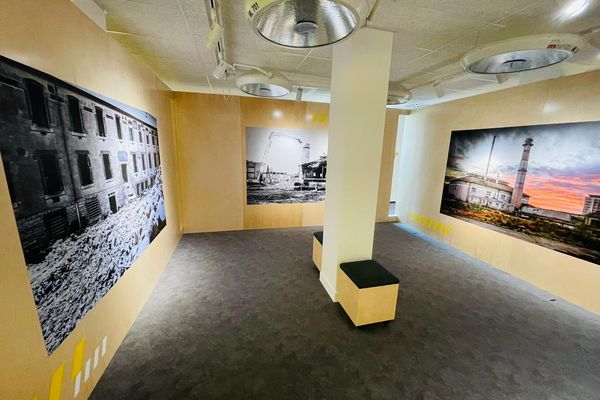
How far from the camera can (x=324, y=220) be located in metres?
3.07

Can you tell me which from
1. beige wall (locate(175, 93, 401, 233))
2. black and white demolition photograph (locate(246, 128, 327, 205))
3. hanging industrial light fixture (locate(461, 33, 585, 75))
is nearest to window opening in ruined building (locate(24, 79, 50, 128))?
hanging industrial light fixture (locate(461, 33, 585, 75))

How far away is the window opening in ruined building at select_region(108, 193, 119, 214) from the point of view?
1.98 m

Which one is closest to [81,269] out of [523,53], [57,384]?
[57,384]

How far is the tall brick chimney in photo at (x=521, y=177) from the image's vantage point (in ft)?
11.1

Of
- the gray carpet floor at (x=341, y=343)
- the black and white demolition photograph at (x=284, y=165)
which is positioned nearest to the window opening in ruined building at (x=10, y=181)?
the gray carpet floor at (x=341, y=343)

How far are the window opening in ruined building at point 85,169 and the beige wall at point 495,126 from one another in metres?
5.22

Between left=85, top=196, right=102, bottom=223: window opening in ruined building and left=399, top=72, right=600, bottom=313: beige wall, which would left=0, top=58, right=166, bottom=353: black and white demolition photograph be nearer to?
left=85, top=196, right=102, bottom=223: window opening in ruined building

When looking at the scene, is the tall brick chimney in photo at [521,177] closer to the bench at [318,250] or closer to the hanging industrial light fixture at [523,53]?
the hanging industrial light fixture at [523,53]

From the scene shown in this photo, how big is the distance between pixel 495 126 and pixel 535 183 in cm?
111

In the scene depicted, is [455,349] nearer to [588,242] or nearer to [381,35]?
[588,242]

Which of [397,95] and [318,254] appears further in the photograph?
[397,95]

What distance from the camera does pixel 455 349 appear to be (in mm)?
2207

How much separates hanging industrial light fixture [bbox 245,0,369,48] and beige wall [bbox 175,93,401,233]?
3692 mm

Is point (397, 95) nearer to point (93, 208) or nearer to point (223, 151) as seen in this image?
point (223, 151)
